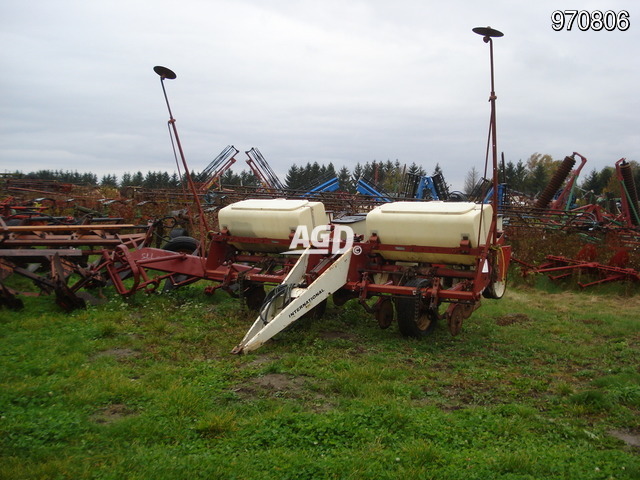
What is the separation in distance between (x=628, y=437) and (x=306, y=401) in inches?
96.6

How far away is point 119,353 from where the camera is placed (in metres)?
6.04

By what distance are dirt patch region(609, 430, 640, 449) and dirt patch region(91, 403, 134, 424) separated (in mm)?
3629

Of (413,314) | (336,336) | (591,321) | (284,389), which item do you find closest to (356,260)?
(336,336)

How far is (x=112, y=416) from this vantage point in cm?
430

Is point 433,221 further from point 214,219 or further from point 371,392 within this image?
point 214,219

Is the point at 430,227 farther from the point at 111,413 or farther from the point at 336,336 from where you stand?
the point at 111,413

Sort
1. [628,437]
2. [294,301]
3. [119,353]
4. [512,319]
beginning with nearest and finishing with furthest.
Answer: [628,437] < [119,353] < [294,301] < [512,319]

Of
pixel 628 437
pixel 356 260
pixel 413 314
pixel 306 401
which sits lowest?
pixel 628 437

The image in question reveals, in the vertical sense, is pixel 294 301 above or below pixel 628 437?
above

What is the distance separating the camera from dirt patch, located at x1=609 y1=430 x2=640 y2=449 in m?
4.12

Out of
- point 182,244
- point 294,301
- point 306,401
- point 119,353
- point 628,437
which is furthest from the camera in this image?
point 182,244

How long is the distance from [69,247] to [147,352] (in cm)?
323

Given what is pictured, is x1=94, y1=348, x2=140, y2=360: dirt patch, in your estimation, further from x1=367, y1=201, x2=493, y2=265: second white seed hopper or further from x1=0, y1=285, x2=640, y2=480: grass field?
x1=367, y1=201, x2=493, y2=265: second white seed hopper

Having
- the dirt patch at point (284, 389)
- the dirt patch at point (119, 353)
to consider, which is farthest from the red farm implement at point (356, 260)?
the dirt patch at point (119, 353)
